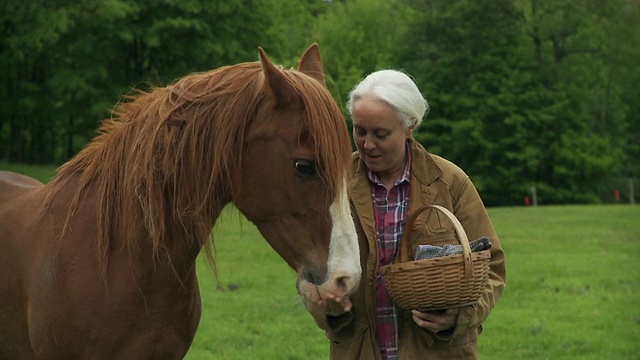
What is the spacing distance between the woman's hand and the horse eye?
73cm

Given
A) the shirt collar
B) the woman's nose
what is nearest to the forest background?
the shirt collar

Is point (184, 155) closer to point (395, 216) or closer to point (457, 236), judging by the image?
point (395, 216)

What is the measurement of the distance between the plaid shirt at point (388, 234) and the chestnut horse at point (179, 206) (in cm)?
55

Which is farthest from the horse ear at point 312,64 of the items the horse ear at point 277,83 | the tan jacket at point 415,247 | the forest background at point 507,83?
the forest background at point 507,83

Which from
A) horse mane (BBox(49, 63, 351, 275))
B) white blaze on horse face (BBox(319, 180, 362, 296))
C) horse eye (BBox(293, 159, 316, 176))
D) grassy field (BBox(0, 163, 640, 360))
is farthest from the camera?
grassy field (BBox(0, 163, 640, 360))

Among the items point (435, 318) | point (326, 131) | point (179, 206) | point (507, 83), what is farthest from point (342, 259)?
point (507, 83)

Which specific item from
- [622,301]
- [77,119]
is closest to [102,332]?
[622,301]

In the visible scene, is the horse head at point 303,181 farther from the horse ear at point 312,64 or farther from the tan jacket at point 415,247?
the tan jacket at point 415,247

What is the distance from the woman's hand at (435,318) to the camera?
A: 3.42 meters

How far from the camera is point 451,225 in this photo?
11.9 feet

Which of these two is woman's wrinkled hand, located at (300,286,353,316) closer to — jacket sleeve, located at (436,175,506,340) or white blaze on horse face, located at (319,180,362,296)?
white blaze on horse face, located at (319,180,362,296)

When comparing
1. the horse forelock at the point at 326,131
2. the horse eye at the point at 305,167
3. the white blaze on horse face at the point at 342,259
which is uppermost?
the horse forelock at the point at 326,131

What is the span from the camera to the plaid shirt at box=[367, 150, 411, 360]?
3.64 metres

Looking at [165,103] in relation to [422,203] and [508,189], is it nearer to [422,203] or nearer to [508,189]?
[422,203]
